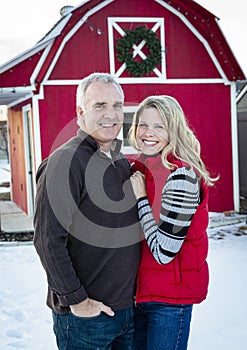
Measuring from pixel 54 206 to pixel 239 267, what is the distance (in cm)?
418

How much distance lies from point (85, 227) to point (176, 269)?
499 millimetres

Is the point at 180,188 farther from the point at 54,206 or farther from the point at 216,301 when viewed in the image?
the point at 216,301

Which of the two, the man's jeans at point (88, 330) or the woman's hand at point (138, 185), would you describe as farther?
the woman's hand at point (138, 185)

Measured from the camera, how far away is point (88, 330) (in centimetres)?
208

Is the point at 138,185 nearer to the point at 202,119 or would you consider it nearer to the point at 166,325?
the point at 166,325

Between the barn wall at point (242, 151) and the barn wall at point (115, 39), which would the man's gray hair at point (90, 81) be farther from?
the barn wall at point (242, 151)

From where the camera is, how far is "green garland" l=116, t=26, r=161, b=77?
319 inches

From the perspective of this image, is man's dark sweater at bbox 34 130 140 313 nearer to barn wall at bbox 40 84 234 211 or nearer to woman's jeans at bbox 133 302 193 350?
woman's jeans at bbox 133 302 193 350

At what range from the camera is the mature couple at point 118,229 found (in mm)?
1986

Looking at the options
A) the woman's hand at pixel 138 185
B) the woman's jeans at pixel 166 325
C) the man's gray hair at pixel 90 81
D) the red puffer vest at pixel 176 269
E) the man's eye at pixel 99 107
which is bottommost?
the woman's jeans at pixel 166 325

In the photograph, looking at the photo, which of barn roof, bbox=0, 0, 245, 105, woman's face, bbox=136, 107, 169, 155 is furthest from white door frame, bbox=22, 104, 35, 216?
woman's face, bbox=136, 107, 169, 155

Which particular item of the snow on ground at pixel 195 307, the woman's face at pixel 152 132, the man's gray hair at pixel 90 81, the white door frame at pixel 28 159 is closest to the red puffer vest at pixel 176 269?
the woman's face at pixel 152 132

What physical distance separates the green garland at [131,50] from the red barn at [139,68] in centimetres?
2

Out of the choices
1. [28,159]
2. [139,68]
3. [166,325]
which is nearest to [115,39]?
[139,68]
